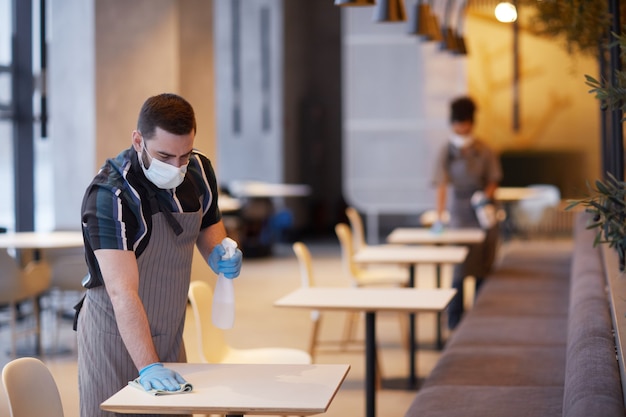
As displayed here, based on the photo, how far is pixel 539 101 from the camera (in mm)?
16891

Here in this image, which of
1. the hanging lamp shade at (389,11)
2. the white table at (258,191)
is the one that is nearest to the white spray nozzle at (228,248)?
the hanging lamp shade at (389,11)

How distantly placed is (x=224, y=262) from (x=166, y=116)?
0.56m

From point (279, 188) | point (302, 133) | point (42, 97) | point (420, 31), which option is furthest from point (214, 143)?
point (302, 133)

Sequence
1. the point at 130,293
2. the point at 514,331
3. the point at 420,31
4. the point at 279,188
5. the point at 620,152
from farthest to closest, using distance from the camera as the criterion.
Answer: the point at 279,188 → the point at 420,31 → the point at 514,331 → the point at 620,152 → the point at 130,293

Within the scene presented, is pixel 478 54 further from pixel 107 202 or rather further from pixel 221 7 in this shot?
pixel 107 202

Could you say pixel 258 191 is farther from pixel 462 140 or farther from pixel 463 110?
pixel 463 110

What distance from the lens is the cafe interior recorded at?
4.69 metres

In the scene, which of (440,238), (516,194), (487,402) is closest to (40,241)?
(440,238)

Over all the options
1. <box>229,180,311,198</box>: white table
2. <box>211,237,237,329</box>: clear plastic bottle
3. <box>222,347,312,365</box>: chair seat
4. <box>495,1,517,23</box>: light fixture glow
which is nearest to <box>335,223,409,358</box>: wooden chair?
<box>495,1,517,23</box>: light fixture glow

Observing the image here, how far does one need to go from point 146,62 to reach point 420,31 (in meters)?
3.12

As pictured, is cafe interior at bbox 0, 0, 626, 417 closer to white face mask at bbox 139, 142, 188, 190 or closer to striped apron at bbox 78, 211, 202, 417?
striped apron at bbox 78, 211, 202, 417

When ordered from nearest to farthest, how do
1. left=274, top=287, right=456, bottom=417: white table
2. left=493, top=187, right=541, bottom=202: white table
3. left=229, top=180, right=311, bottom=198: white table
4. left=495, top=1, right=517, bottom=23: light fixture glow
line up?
left=274, top=287, right=456, bottom=417: white table, left=495, top=1, right=517, bottom=23: light fixture glow, left=493, top=187, right=541, bottom=202: white table, left=229, top=180, right=311, bottom=198: white table

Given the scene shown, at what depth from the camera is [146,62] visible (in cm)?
923

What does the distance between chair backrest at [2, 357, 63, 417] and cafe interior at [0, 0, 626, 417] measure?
55mm
